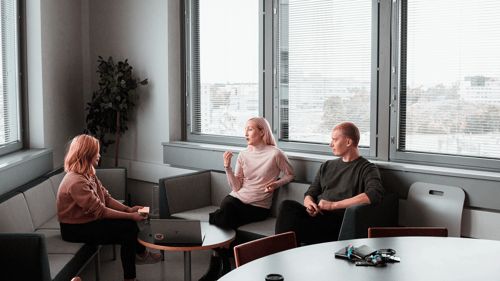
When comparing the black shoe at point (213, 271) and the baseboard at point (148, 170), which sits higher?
the baseboard at point (148, 170)

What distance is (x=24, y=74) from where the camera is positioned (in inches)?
184

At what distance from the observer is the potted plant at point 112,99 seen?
523 centimetres

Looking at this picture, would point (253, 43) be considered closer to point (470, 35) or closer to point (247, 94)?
point (247, 94)

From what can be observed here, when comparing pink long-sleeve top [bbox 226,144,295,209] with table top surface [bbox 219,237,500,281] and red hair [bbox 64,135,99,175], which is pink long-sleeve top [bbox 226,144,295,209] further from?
table top surface [bbox 219,237,500,281]

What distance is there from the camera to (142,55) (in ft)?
18.0

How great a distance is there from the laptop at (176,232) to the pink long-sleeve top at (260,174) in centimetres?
98

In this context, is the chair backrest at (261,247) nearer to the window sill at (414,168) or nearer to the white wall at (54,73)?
the window sill at (414,168)

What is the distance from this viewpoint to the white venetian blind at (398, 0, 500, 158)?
3400 millimetres

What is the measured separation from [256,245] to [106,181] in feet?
9.71

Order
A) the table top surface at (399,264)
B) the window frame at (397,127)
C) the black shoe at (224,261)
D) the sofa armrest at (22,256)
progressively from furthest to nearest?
1. the window frame at (397,127)
2. the black shoe at (224,261)
3. the sofa armrest at (22,256)
4. the table top surface at (399,264)

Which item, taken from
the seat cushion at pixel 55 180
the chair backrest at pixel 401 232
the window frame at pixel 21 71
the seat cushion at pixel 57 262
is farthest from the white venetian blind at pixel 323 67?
the window frame at pixel 21 71

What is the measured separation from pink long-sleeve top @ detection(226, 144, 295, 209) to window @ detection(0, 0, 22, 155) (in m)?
2.22

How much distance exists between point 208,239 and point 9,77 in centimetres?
271

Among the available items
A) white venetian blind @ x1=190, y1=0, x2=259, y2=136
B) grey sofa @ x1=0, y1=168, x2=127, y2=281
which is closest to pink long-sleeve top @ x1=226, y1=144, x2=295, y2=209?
white venetian blind @ x1=190, y1=0, x2=259, y2=136
